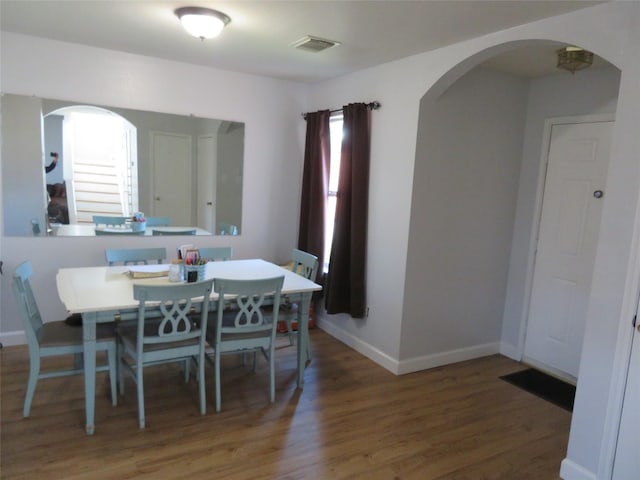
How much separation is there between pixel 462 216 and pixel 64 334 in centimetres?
299

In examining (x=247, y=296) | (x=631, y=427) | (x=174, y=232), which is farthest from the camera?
(x=174, y=232)

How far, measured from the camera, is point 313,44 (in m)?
3.08

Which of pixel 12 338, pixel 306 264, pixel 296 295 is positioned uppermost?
pixel 306 264

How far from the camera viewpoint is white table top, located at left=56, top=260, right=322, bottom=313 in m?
2.38

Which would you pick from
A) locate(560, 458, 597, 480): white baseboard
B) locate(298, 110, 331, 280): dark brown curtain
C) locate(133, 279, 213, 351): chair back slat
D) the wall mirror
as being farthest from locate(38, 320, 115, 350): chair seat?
locate(560, 458, 597, 480): white baseboard

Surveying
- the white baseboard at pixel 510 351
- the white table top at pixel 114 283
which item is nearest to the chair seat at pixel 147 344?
the white table top at pixel 114 283

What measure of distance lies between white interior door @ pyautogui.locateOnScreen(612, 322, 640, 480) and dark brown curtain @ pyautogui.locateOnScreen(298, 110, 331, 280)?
2.60 m

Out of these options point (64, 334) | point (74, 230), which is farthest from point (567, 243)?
point (74, 230)

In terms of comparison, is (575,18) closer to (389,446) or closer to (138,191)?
(389,446)

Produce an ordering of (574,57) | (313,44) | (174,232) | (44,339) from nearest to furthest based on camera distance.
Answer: (44,339)
(574,57)
(313,44)
(174,232)

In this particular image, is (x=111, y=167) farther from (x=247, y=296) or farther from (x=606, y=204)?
(x=606, y=204)

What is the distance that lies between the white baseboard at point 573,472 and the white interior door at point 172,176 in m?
3.39

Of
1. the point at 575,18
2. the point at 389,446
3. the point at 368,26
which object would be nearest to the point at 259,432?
the point at 389,446

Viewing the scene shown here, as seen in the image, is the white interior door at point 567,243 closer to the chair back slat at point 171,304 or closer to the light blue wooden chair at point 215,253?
the light blue wooden chair at point 215,253
